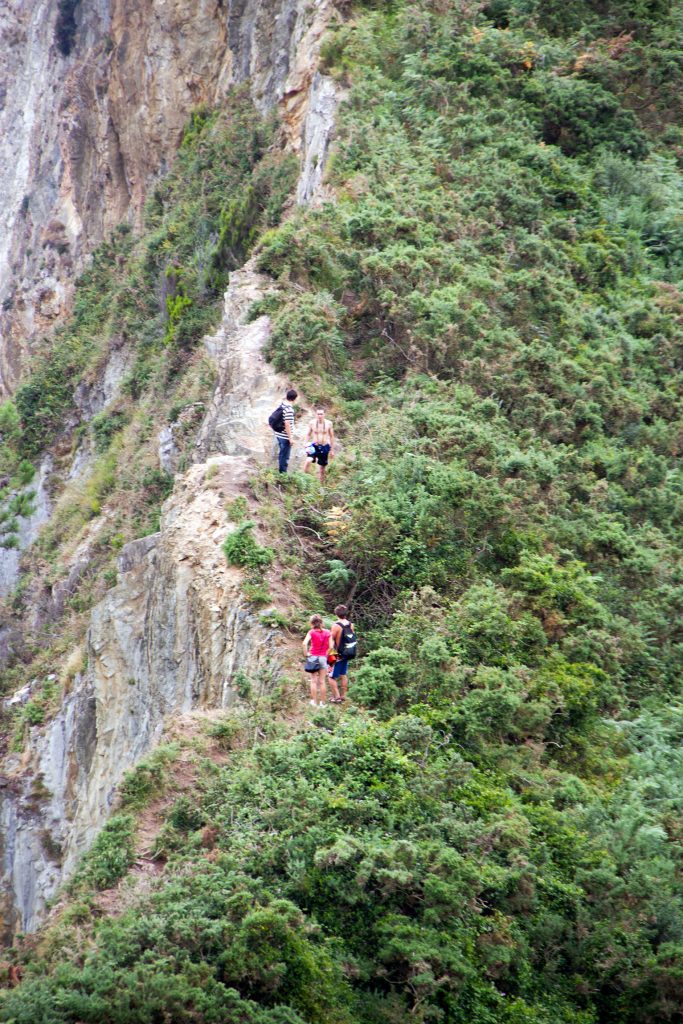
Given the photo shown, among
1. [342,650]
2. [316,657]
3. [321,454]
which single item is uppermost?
[321,454]

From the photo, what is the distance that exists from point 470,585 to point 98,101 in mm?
34154

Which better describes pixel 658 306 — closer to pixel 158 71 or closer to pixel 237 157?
pixel 237 157

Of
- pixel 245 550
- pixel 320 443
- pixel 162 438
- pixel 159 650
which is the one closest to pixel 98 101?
pixel 162 438

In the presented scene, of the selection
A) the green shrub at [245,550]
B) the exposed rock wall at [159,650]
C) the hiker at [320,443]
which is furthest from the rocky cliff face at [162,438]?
the hiker at [320,443]

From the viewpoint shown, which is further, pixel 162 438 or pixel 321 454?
pixel 162 438

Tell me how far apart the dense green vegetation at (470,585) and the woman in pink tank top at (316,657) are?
0.41 m

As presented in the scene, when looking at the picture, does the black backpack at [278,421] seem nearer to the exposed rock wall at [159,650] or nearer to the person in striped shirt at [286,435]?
the person in striped shirt at [286,435]

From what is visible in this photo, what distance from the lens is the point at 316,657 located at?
11.5m

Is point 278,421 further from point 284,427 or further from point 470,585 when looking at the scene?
point 470,585

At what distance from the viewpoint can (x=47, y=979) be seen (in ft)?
27.7

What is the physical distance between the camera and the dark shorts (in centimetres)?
1474

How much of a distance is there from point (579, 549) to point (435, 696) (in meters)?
3.97

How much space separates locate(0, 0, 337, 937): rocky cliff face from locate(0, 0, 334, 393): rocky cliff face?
0.08 meters

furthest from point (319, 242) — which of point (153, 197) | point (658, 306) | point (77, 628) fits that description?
point (153, 197)
